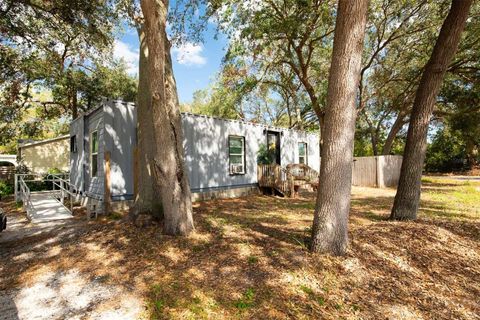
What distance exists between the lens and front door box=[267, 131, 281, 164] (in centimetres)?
1277

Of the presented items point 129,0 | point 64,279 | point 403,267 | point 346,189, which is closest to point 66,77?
point 129,0

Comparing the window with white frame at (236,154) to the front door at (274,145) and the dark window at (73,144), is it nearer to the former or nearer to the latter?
the front door at (274,145)

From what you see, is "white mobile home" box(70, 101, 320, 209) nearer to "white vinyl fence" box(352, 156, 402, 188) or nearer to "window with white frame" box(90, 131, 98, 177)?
"window with white frame" box(90, 131, 98, 177)

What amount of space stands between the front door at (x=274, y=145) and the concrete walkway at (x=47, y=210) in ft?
28.3

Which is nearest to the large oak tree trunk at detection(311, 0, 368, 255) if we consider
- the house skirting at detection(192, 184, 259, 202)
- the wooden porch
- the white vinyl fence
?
the house skirting at detection(192, 184, 259, 202)

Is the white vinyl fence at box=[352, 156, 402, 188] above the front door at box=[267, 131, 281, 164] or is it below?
below

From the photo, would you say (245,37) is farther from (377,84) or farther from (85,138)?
(377,84)

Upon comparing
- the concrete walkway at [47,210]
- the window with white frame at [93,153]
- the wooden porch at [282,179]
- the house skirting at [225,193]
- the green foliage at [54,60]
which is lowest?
the concrete walkway at [47,210]

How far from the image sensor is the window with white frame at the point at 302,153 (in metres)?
14.7

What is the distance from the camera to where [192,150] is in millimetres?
9727

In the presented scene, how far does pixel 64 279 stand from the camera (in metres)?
3.65

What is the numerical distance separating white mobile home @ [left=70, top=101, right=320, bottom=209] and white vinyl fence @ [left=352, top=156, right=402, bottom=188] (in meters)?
4.76

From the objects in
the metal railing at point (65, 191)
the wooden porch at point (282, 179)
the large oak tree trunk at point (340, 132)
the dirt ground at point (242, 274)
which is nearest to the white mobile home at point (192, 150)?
the metal railing at point (65, 191)

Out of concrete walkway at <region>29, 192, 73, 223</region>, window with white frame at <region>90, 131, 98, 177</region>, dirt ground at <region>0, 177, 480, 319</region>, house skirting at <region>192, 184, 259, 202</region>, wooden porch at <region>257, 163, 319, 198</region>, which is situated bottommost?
dirt ground at <region>0, 177, 480, 319</region>
